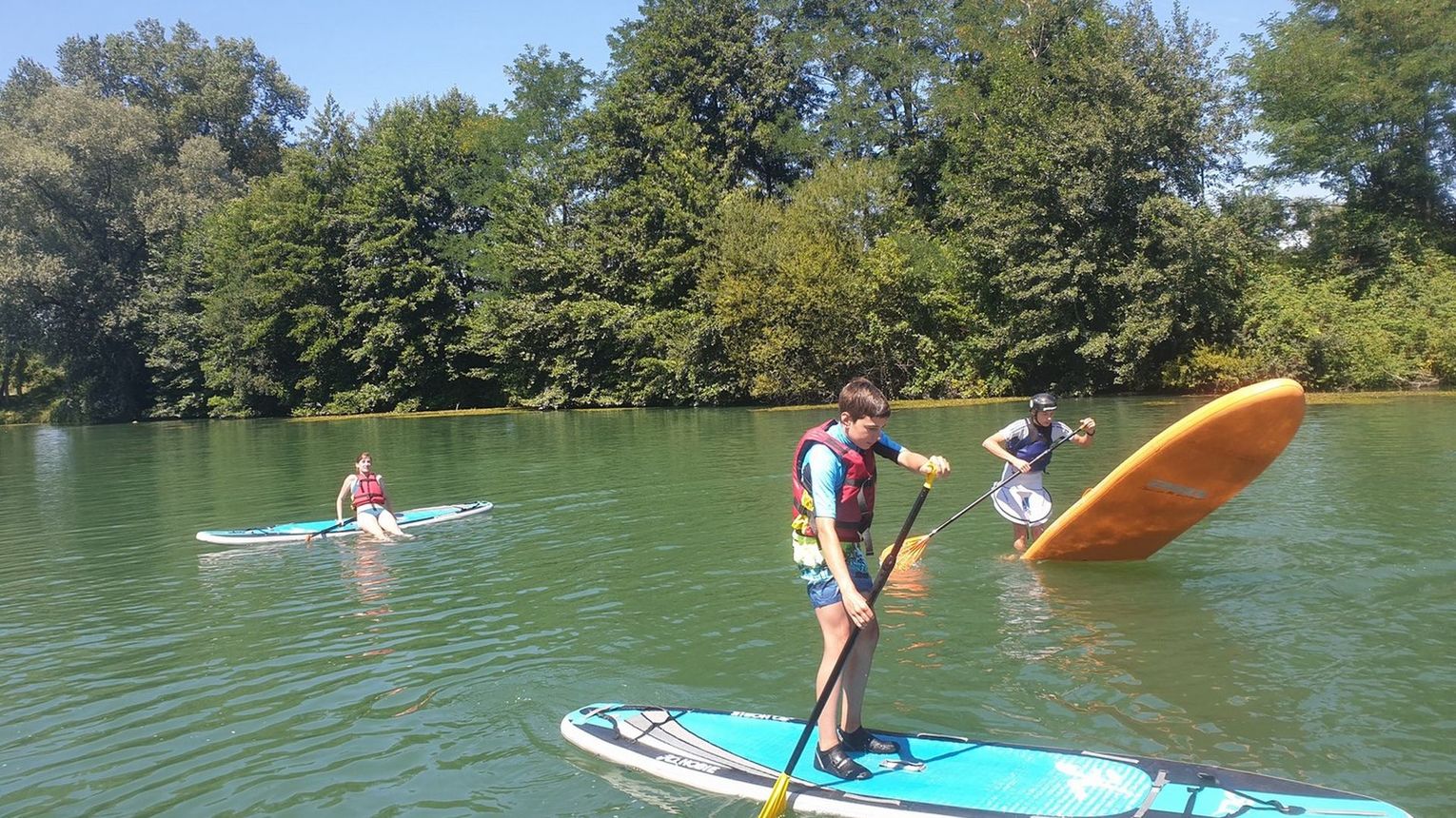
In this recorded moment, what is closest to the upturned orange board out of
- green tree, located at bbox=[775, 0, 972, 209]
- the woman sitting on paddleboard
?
the woman sitting on paddleboard

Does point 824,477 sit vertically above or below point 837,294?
below

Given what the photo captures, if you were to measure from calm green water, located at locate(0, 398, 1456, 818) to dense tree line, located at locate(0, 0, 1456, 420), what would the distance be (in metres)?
20.6

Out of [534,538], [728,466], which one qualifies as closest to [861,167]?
[728,466]

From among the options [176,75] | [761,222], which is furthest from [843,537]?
[176,75]

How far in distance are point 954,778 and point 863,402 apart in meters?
1.98

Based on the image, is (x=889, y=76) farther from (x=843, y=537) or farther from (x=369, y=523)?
(x=843, y=537)

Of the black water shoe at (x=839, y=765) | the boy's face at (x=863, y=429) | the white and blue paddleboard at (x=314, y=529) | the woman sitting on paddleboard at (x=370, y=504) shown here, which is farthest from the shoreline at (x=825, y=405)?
the woman sitting on paddleboard at (x=370, y=504)

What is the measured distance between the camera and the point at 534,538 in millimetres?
13695

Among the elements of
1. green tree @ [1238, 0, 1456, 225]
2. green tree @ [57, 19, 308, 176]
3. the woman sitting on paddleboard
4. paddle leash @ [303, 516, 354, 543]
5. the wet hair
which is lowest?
paddle leash @ [303, 516, 354, 543]

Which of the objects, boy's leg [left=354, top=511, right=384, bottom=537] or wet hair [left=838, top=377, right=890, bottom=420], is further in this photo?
boy's leg [left=354, top=511, right=384, bottom=537]

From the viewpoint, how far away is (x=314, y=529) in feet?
48.5

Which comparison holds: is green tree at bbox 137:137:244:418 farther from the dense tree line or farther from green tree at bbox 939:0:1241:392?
green tree at bbox 939:0:1241:392

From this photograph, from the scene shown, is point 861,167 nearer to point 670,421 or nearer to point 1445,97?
point 670,421

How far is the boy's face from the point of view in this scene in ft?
17.1
